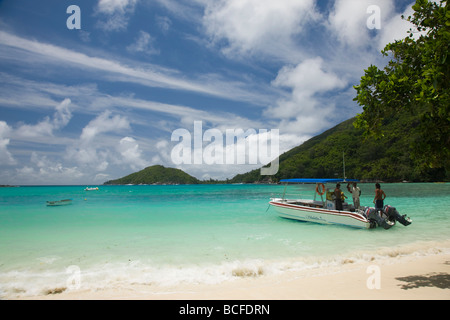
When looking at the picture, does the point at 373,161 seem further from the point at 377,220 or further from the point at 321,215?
the point at 377,220

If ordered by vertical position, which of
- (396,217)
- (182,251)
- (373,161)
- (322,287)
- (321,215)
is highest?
(373,161)

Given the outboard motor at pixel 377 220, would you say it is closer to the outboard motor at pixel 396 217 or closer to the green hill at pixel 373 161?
the outboard motor at pixel 396 217

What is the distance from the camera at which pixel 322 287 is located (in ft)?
18.8

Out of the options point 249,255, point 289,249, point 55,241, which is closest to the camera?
point 249,255

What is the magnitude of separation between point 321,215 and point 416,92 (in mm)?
10694

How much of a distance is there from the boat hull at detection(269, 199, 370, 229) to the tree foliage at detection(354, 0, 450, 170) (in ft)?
26.3

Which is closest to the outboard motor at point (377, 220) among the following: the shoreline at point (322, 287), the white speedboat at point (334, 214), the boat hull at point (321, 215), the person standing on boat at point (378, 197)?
the white speedboat at point (334, 214)

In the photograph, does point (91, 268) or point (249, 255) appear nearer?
point (91, 268)

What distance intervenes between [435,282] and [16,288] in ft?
31.7

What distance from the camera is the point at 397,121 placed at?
4205 inches

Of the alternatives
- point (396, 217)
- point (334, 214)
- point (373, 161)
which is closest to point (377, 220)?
point (396, 217)
